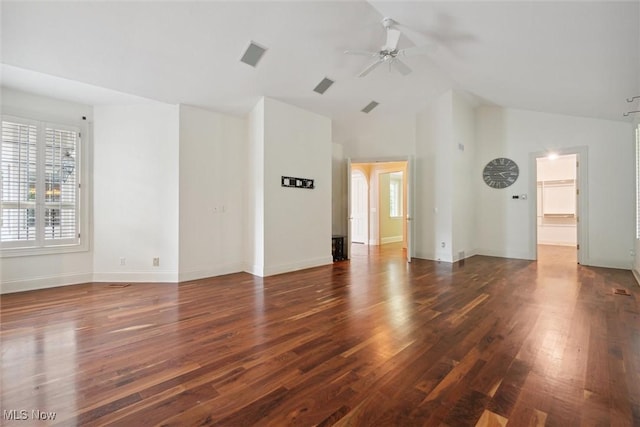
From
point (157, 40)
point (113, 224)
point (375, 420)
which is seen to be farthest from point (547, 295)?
point (113, 224)

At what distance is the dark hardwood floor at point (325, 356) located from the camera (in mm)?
1564

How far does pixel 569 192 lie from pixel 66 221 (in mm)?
11651

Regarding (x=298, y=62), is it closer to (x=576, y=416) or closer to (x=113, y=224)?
(x=113, y=224)

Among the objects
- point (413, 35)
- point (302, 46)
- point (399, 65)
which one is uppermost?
point (413, 35)

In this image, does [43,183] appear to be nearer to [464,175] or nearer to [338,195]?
[338,195]

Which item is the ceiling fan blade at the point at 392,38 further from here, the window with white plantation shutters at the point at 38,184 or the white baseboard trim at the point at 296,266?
the window with white plantation shutters at the point at 38,184

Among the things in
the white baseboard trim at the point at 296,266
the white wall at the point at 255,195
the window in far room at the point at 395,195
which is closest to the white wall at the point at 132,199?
the white wall at the point at 255,195

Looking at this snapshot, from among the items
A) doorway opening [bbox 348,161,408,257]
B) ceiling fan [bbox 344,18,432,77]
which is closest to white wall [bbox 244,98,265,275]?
ceiling fan [bbox 344,18,432,77]

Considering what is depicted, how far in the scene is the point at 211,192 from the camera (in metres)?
4.88

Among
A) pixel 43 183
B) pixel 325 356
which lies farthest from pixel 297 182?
pixel 43 183

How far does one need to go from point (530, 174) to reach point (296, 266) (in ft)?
17.5

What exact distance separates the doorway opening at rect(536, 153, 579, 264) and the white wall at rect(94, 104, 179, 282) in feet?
30.0

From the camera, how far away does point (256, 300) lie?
351cm

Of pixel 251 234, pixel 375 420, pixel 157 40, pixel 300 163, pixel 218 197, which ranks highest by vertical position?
pixel 157 40
